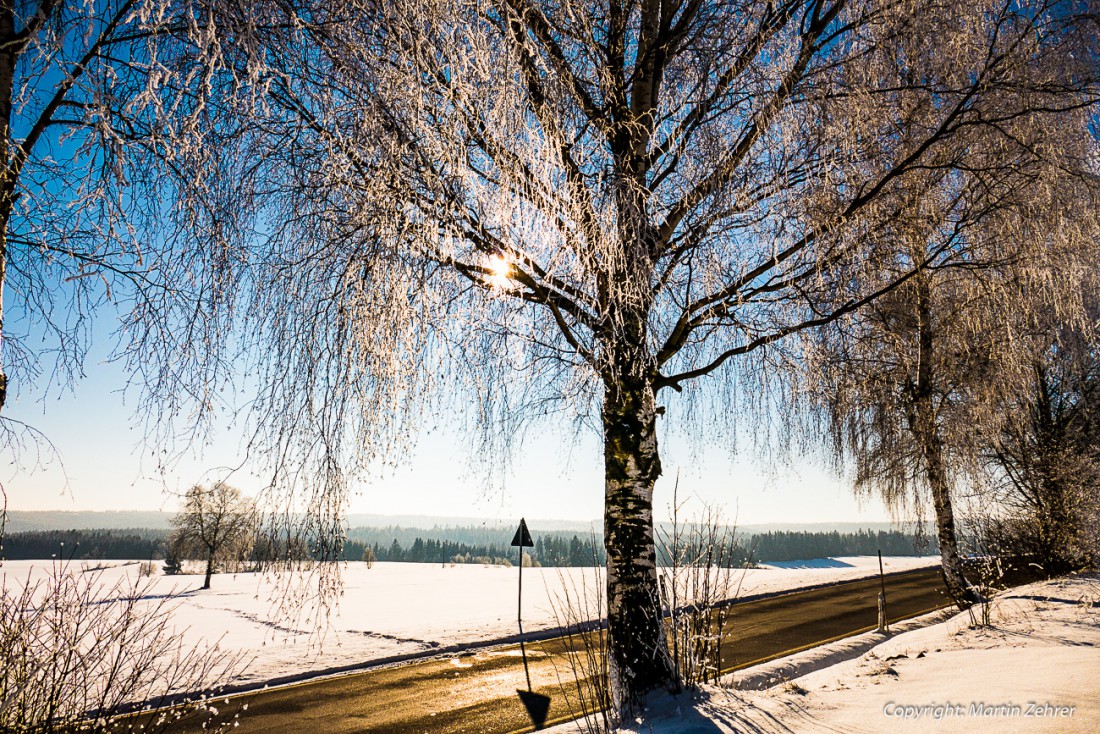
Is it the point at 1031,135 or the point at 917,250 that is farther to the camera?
the point at 917,250

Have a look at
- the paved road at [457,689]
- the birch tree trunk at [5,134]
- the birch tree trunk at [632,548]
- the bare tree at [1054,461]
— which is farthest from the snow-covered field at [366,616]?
the bare tree at [1054,461]

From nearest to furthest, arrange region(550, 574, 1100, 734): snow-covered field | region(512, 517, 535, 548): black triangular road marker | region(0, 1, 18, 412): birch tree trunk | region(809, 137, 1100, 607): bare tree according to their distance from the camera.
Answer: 1. region(0, 1, 18, 412): birch tree trunk
2. region(550, 574, 1100, 734): snow-covered field
3. region(809, 137, 1100, 607): bare tree
4. region(512, 517, 535, 548): black triangular road marker

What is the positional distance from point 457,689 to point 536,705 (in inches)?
59.2

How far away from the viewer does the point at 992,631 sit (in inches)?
278

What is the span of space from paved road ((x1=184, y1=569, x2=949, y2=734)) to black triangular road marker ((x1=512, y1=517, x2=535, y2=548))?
85.2 inches

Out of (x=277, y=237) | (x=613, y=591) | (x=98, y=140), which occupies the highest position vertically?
(x=277, y=237)

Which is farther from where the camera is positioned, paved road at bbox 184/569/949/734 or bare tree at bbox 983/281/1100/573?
bare tree at bbox 983/281/1100/573

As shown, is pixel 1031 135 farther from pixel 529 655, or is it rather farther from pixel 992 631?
pixel 529 655

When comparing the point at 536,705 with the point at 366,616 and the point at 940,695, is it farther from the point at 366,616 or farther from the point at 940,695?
the point at 366,616

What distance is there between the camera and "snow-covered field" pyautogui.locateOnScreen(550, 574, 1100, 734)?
10.7 ft

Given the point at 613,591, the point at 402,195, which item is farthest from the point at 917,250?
the point at 402,195

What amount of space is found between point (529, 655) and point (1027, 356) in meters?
8.96

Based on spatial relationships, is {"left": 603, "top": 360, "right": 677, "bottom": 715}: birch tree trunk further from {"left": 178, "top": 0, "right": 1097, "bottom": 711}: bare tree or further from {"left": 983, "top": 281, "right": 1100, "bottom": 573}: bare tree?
{"left": 983, "top": 281, "right": 1100, "bottom": 573}: bare tree

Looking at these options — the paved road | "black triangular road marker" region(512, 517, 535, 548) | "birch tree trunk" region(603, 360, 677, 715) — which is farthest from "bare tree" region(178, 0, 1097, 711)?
"black triangular road marker" region(512, 517, 535, 548)
